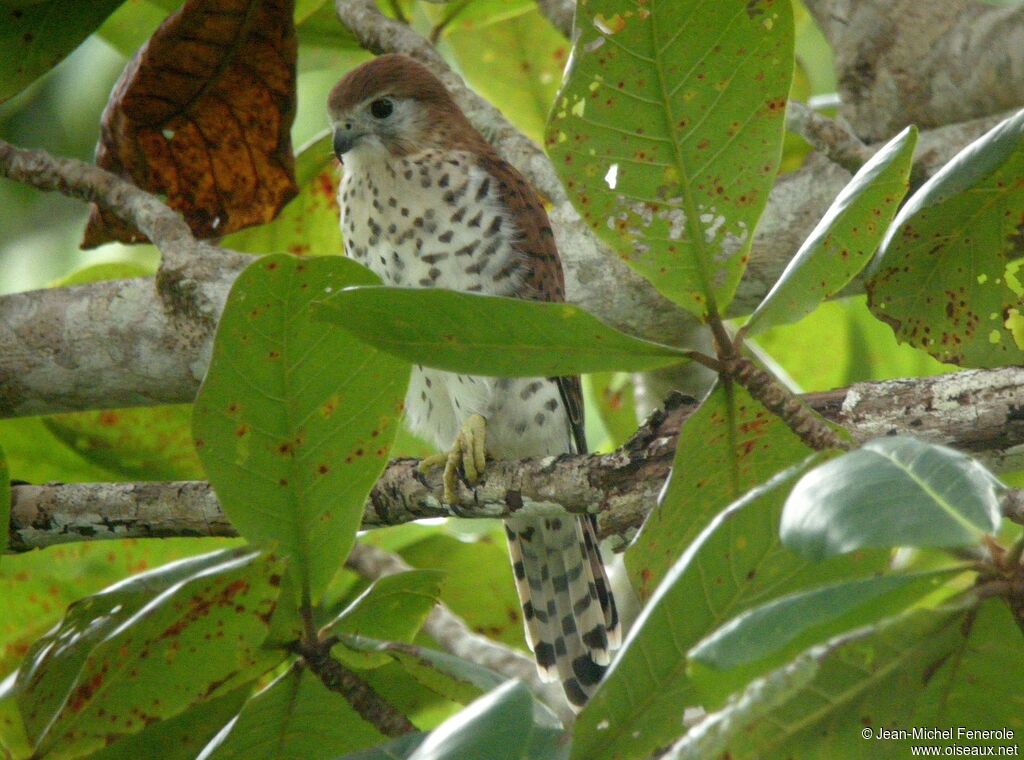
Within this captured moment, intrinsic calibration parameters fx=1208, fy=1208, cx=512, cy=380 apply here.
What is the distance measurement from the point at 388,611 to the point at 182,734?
31 cm

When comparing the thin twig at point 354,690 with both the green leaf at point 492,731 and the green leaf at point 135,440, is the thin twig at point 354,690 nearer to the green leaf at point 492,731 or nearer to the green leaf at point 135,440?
the green leaf at point 492,731

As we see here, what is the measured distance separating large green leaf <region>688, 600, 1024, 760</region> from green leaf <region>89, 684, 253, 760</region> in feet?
2.78

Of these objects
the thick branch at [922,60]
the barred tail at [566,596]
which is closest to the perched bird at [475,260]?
the barred tail at [566,596]

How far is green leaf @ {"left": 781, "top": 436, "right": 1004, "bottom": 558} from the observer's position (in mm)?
887

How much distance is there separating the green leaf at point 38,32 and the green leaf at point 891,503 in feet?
6.34

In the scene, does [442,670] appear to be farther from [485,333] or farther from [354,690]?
[485,333]

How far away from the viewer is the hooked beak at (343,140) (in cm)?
309

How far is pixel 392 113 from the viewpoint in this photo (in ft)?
10.3

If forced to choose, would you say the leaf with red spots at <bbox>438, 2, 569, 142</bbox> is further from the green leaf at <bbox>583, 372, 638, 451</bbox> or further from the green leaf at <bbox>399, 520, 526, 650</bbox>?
the green leaf at <bbox>399, 520, 526, 650</bbox>

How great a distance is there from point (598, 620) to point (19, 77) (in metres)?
1.82

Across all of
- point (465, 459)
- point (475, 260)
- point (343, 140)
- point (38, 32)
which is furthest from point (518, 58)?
point (465, 459)

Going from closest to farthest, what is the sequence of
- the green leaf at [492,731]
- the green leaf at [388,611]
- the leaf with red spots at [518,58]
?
the green leaf at [492,731] < the green leaf at [388,611] < the leaf with red spots at [518,58]

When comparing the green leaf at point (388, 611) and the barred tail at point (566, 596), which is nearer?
the green leaf at point (388, 611)

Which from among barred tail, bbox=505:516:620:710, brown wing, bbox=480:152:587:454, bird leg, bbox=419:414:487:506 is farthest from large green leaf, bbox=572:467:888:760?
barred tail, bbox=505:516:620:710
